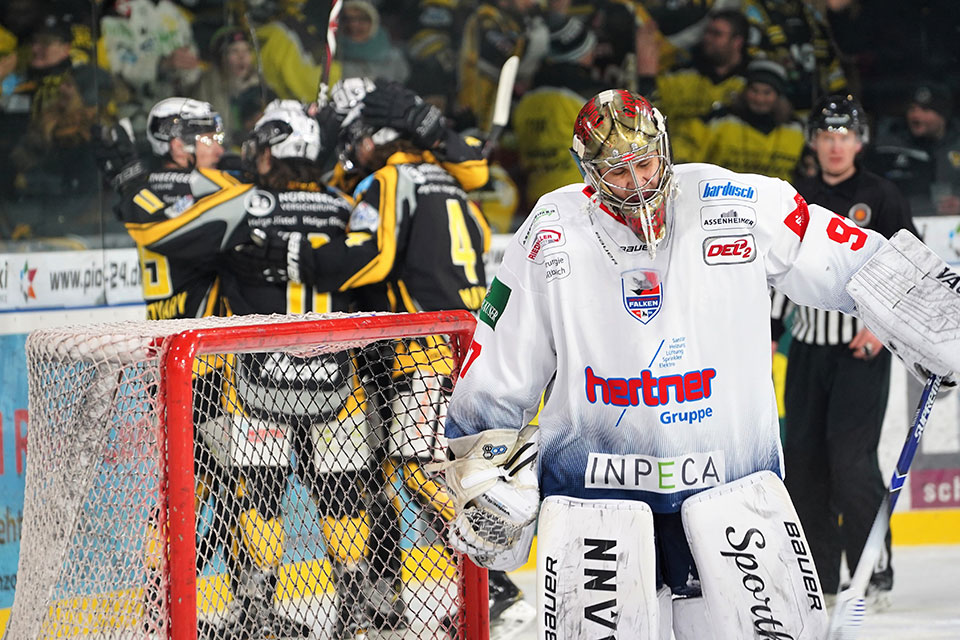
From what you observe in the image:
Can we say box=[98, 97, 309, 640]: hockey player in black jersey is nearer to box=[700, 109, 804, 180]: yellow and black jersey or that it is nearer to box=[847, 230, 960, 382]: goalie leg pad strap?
box=[847, 230, 960, 382]: goalie leg pad strap

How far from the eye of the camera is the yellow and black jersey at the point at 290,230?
3676 mm

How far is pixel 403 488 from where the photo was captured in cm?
298

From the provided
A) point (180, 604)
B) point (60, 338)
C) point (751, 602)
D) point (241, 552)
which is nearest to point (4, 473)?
point (241, 552)

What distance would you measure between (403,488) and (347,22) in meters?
2.64

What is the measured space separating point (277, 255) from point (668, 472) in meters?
1.77

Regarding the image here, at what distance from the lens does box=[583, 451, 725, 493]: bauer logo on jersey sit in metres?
2.21

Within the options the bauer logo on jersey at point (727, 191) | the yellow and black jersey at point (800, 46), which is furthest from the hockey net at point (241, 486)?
the yellow and black jersey at point (800, 46)

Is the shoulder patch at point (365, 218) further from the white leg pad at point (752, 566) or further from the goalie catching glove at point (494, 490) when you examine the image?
the white leg pad at point (752, 566)

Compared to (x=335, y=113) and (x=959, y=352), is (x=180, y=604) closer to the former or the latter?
(x=959, y=352)

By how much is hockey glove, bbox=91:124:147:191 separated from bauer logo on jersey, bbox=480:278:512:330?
7.52 feet

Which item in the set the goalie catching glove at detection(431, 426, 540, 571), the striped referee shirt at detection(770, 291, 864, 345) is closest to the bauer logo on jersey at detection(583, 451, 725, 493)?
the goalie catching glove at detection(431, 426, 540, 571)

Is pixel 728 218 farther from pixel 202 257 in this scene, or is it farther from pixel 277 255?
pixel 202 257

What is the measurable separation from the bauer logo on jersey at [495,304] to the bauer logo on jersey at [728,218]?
367 millimetres

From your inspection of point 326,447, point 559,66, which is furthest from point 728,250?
point 559,66
